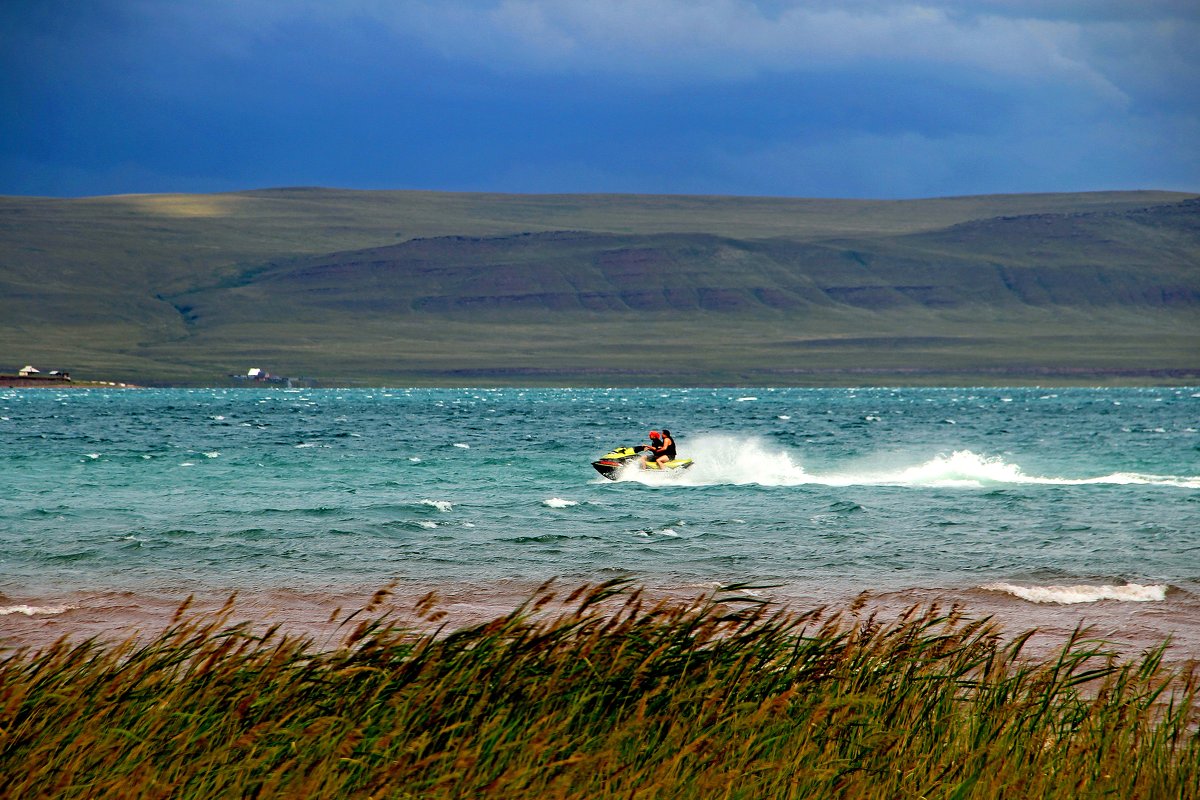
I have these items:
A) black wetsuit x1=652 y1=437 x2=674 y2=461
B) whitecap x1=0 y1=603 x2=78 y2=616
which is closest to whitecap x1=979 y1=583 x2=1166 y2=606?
whitecap x1=0 y1=603 x2=78 y2=616

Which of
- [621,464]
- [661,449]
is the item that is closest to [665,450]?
[661,449]

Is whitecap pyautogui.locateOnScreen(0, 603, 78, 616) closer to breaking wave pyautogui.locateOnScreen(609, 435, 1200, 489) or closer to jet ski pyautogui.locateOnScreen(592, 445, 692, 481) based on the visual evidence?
jet ski pyautogui.locateOnScreen(592, 445, 692, 481)

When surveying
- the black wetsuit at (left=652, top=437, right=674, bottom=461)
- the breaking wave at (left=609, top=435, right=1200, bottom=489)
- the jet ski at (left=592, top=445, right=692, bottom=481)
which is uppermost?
the black wetsuit at (left=652, top=437, right=674, bottom=461)

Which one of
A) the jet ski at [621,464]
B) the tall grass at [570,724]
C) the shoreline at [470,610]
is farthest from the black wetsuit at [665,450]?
the tall grass at [570,724]

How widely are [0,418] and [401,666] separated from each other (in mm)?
92314

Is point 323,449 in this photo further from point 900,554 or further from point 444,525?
point 900,554

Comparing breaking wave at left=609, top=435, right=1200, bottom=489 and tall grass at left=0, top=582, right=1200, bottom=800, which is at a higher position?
tall grass at left=0, top=582, right=1200, bottom=800

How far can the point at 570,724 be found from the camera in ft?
26.0

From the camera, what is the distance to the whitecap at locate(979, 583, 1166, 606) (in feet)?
59.8

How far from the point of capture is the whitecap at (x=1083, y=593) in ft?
59.8

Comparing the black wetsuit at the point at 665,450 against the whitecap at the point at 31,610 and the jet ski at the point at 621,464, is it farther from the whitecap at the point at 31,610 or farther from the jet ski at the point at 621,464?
the whitecap at the point at 31,610

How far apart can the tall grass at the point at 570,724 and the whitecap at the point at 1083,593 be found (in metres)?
9.64

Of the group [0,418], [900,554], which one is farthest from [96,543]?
[0,418]

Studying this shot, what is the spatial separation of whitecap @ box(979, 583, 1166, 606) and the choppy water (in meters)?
0.07
